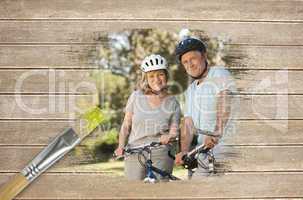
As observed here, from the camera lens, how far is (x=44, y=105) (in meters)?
1.63

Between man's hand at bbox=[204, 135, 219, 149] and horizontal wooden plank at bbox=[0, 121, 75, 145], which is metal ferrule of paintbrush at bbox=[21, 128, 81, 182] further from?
man's hand at bbox=[204, 135, 219, 149]

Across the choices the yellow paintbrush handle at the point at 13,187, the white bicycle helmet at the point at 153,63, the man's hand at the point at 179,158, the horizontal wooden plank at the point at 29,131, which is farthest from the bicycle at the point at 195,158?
the yellow paintbrush handle at the point at 13,187

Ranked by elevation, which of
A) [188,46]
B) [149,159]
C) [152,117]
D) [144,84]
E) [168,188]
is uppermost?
[188,46]

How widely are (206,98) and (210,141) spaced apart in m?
0.14

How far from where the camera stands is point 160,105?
1.62 metres

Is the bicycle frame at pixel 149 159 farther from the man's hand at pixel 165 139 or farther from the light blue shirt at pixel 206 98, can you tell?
the light blue shirt at pixel 206 98

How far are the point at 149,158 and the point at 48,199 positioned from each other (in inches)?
14.3

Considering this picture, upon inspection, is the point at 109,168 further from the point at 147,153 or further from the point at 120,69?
the point at 120,69

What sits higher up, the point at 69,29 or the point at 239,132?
the point at 69,29

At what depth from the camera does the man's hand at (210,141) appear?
1628 millimetres

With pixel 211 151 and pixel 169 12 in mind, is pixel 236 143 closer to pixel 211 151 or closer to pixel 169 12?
pixel 211 151

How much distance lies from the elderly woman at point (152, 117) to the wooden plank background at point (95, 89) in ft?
0.31

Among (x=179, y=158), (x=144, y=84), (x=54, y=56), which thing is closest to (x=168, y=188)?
(x=179, y=158)

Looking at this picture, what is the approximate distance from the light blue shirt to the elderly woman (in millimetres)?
52
